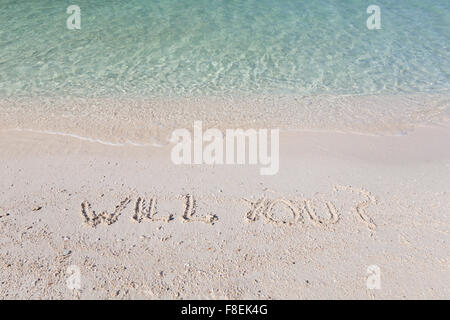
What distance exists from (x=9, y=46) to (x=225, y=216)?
7.82 m

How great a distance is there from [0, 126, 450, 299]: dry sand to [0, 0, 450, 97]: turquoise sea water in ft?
8.10

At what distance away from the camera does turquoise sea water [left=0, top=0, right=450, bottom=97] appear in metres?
7.94

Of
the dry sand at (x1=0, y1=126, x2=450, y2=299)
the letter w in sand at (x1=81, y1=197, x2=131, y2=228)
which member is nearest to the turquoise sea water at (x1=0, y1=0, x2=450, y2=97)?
the dry sand at (x1=0, y1=126, x2=450, y2=299)

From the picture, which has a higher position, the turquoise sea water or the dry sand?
the turquoise sea water

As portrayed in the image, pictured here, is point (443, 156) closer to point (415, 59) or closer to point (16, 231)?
point (415, 59)

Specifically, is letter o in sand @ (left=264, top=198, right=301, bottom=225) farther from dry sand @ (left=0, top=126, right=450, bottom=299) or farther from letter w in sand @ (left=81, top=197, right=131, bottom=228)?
letter w in sand @ (left=81, top=197, right=131, bottom=228)

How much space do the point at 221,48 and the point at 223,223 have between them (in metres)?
6.16

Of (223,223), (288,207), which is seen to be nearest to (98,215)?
(223,223)

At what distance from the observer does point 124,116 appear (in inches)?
267

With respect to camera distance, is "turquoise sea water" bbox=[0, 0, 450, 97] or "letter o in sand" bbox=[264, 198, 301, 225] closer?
"letter o in sand" bbox=[264, 198, 301, 225]

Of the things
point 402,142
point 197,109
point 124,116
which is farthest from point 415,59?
point 124,116

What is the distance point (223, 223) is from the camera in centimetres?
433

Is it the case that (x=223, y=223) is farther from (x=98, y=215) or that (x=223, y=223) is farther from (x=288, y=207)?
(x=98, y=215)
